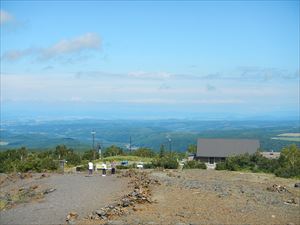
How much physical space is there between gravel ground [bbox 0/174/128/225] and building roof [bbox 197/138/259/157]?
39820mm

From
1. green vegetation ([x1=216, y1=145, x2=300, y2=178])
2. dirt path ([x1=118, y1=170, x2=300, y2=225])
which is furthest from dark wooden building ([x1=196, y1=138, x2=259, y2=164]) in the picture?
dirt path ([x1=118, y1=170, x2=300, y2=225])

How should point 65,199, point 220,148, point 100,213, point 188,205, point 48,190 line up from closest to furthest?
1. point 100,213
2. point 188,205
3. point 65,199
4. point 48,190
5. point 220,148

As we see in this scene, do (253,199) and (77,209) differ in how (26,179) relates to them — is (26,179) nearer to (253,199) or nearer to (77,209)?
(77,209)

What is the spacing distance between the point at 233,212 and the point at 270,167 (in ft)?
80.8

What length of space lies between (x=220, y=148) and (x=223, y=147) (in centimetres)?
67

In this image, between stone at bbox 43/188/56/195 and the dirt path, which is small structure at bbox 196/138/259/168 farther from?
stone at bbox 43/188/56/195

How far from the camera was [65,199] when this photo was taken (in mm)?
23000

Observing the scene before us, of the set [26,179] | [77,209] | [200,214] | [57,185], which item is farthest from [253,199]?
[26,179]

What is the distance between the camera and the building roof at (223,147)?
227 ft

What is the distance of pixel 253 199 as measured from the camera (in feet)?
78.1

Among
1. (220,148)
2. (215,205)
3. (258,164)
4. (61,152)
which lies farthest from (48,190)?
(220,148)

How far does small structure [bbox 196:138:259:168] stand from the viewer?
226ft

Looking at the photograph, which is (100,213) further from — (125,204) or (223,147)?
(223,147)

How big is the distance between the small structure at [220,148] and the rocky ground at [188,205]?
3943cm
